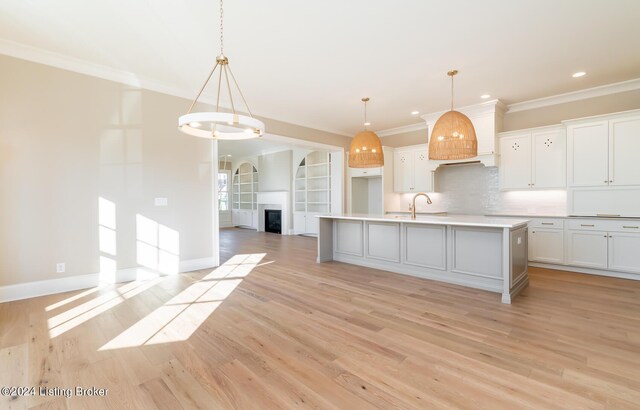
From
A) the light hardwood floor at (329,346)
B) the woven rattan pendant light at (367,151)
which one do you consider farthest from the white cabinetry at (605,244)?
the woven rattan pendant light at (367,151)

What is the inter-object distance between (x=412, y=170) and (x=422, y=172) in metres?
0.26

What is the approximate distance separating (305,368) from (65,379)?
62.6 inches

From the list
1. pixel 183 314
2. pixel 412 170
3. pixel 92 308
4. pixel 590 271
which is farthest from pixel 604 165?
pixel 92 308

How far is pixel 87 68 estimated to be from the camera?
391cm

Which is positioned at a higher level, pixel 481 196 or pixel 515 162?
pixel 515 162

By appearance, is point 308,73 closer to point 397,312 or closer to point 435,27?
point 435,27

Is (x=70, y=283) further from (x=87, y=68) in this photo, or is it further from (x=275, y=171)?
(x=275, y=171)

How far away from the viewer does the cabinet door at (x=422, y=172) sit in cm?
664

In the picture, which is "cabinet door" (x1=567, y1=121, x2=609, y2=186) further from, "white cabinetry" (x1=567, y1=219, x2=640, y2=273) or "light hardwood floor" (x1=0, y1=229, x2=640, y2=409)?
"light hardwood floor" (x1=0, y1=229, x2=640, y2=409)

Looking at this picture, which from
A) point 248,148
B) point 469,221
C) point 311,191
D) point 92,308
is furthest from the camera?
point 248,148

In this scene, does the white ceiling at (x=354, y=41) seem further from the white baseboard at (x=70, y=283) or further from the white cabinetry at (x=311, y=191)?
the white cabinetry at (x=311, y=191)

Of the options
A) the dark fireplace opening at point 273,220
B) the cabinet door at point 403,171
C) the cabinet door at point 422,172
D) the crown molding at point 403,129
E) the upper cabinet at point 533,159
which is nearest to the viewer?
the upper cabinet at point 533,159

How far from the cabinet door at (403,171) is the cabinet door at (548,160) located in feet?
7.85

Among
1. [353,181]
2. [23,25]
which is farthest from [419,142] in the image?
[23,25]
